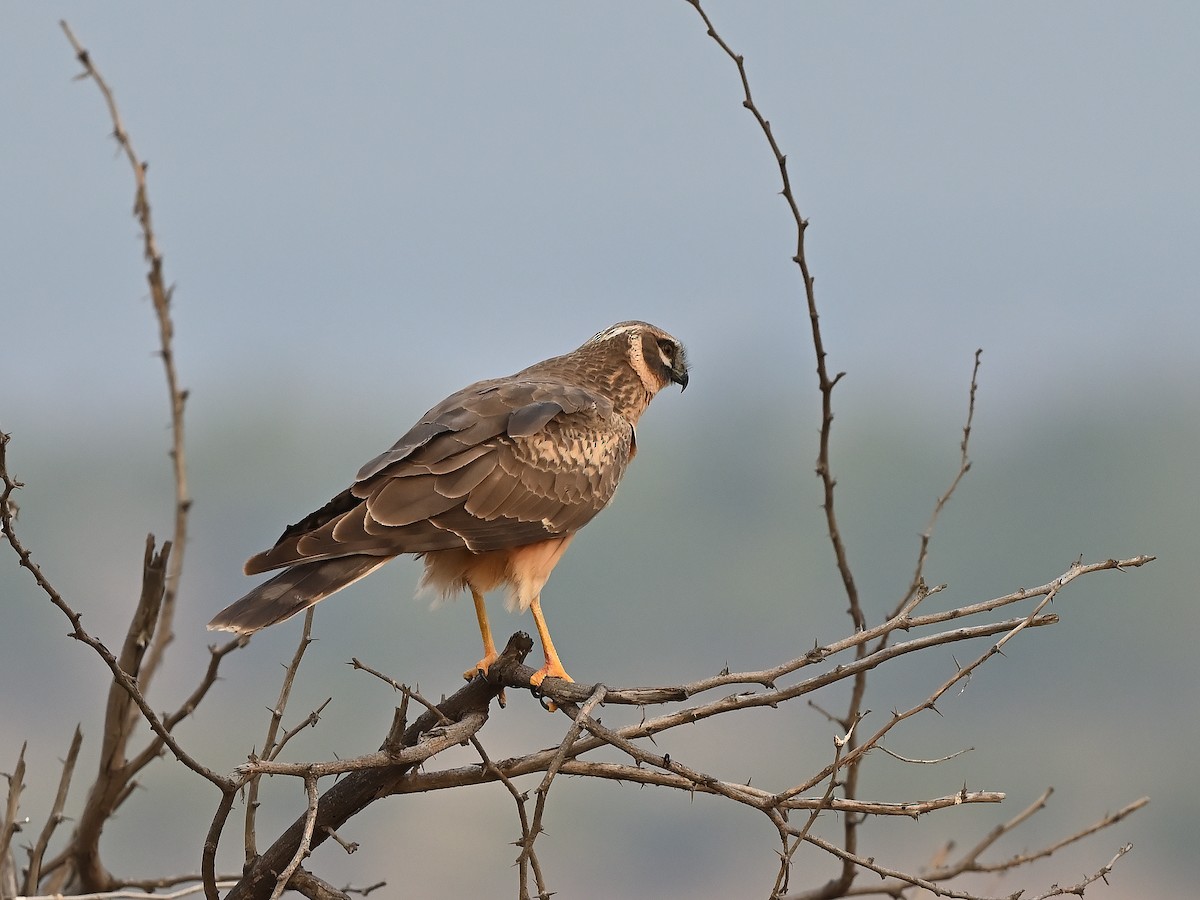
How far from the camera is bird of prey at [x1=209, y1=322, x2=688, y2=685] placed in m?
4.84

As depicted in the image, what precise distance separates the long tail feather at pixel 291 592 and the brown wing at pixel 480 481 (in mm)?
48

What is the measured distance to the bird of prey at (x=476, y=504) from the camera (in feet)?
15.9

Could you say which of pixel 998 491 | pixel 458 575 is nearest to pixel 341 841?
pixel 458 575

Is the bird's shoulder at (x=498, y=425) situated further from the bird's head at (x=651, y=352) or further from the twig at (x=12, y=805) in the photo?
the twig at (x=12, y=805)

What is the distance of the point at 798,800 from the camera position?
12.6ft

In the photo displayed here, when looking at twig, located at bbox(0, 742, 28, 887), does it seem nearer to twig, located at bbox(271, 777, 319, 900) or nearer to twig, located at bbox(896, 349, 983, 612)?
twig, located at bbox(271, 777, 319, 900)

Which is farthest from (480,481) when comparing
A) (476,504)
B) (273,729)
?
(273,729)

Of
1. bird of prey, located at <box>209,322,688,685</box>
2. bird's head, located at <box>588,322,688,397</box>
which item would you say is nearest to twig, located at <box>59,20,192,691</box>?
bird of prey, located at <box>209,322,688,685</box>

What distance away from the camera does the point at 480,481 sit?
18.1 feet

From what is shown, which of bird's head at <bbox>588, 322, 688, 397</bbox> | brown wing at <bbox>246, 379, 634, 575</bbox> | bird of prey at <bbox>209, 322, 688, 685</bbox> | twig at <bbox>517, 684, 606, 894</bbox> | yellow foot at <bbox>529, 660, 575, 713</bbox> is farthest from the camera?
bird's head at <bbox>588, 322, 688, 397</bbox>

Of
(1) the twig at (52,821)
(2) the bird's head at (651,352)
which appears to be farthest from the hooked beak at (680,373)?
(1) the twig at (52,821)

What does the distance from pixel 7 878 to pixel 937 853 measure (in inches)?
158

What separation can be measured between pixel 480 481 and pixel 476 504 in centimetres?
12

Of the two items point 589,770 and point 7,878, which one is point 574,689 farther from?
point 7,878
